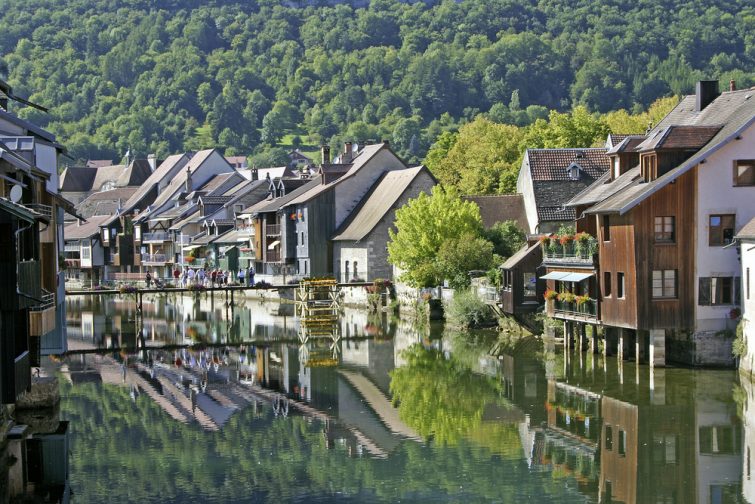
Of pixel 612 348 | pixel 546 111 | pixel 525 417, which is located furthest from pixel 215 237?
pixel 546 111

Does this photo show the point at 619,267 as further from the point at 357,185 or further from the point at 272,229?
the point at 272,229

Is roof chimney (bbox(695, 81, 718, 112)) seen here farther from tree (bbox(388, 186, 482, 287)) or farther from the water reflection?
tree (bbox(388, 186, 482, 287))

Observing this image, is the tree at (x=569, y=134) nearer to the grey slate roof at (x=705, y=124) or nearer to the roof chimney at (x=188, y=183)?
the grey slate roof at (x=705, y=124)

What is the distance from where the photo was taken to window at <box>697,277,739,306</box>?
41594mm

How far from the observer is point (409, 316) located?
69.0m

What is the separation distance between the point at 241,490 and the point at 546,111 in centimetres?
16838

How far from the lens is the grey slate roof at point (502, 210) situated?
72.5 meters

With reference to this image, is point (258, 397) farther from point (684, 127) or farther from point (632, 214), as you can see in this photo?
point (684, 127)

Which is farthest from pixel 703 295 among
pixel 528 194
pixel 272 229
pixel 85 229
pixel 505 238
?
pixel 85 229

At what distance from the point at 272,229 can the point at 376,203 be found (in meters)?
13.1

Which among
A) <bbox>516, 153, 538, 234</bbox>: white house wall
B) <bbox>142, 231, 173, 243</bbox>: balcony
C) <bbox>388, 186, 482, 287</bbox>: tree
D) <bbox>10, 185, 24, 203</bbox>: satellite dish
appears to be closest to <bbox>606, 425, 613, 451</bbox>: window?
<bbox>10, 185, 24, 203</bbox>: satellite dish

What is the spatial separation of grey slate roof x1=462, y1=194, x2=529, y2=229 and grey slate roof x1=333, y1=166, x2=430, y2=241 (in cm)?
581

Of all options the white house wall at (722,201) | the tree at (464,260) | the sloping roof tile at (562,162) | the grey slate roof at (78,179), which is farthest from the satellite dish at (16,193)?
the grey slate roof at (78,179)

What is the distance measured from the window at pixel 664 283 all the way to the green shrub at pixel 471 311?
1754cm
